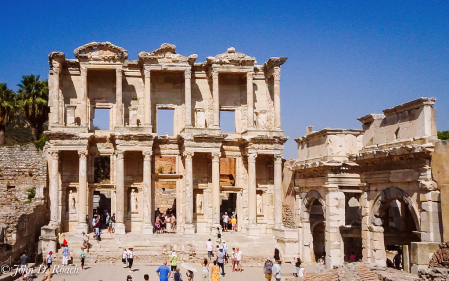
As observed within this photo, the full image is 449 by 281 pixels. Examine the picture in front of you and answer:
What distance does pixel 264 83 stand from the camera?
32375 millimetres

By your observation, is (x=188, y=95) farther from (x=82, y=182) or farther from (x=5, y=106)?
(x=5, y=106)

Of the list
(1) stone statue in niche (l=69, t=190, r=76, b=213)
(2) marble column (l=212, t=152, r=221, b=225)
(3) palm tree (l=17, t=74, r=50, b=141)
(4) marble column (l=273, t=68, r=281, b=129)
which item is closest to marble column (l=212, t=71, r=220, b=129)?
(2) marble column (l=212, t=152, r=221, b=225)

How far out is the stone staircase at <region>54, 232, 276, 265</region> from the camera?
83.4 feet

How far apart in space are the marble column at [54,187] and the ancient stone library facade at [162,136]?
0.05m

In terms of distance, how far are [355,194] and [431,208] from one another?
7643 mm

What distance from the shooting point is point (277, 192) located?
29766 millimetres

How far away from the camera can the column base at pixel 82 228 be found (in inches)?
1102

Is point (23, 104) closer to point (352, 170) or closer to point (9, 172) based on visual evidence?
point (9, 172)

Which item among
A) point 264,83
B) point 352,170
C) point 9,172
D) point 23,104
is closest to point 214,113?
point 264,83

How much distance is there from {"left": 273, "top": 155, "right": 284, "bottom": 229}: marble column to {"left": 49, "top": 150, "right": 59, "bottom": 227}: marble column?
11718 mm

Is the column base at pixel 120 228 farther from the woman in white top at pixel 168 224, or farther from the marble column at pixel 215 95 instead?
the marble column at pixel 215 95

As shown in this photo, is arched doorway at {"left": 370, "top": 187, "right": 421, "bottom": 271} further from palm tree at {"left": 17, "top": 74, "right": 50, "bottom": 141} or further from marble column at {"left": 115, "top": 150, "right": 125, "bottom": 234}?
palm tree at {"left": 17, "top": 74, "right": 50, "bottom": 141}

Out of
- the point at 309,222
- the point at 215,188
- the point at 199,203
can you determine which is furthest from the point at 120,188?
the point at 309,222

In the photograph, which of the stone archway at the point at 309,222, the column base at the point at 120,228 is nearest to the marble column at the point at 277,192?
the stone archway at the point at 309,222
